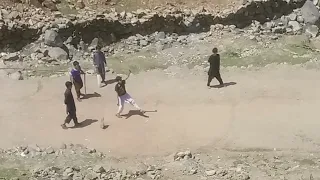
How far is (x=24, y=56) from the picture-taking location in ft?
55.6

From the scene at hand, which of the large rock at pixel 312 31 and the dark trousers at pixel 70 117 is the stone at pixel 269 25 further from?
the dark trousers at pixel 70 117

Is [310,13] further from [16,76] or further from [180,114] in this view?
[16,76]

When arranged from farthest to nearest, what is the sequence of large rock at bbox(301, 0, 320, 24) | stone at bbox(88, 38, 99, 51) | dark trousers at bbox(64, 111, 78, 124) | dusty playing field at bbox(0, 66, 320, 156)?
large rock at bbox(301, 0, 320, 24), stone at bbox(88, 38, 99, 51), dark trousers at bbox(64, 111, 78, 124), dusty playing field at bbox(0, 66, 320, 156)

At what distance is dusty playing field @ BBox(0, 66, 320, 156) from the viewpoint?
1223 centimetres

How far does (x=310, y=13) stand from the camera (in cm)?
2027

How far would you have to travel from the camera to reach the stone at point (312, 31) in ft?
64.2

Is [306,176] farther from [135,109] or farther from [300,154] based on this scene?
[135,109]

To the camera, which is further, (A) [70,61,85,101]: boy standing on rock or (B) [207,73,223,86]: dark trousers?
(B) [207,73,223,86]: dark trousers

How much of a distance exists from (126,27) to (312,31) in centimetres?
691

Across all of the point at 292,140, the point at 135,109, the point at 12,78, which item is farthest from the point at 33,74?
the point at 292,140

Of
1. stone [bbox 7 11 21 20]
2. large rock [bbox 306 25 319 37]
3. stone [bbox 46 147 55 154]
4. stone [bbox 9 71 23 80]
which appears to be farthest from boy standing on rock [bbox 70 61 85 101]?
large rock [bbox 306 25 319 37]

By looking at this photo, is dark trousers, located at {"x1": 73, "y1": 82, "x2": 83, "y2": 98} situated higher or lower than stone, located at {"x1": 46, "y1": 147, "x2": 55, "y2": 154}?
higher

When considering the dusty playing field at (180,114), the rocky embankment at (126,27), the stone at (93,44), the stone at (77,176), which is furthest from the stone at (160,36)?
the stone at (77,176)

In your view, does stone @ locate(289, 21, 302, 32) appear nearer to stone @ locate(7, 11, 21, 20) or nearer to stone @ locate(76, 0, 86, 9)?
stone @ locate(76, 0, 86, 9)
